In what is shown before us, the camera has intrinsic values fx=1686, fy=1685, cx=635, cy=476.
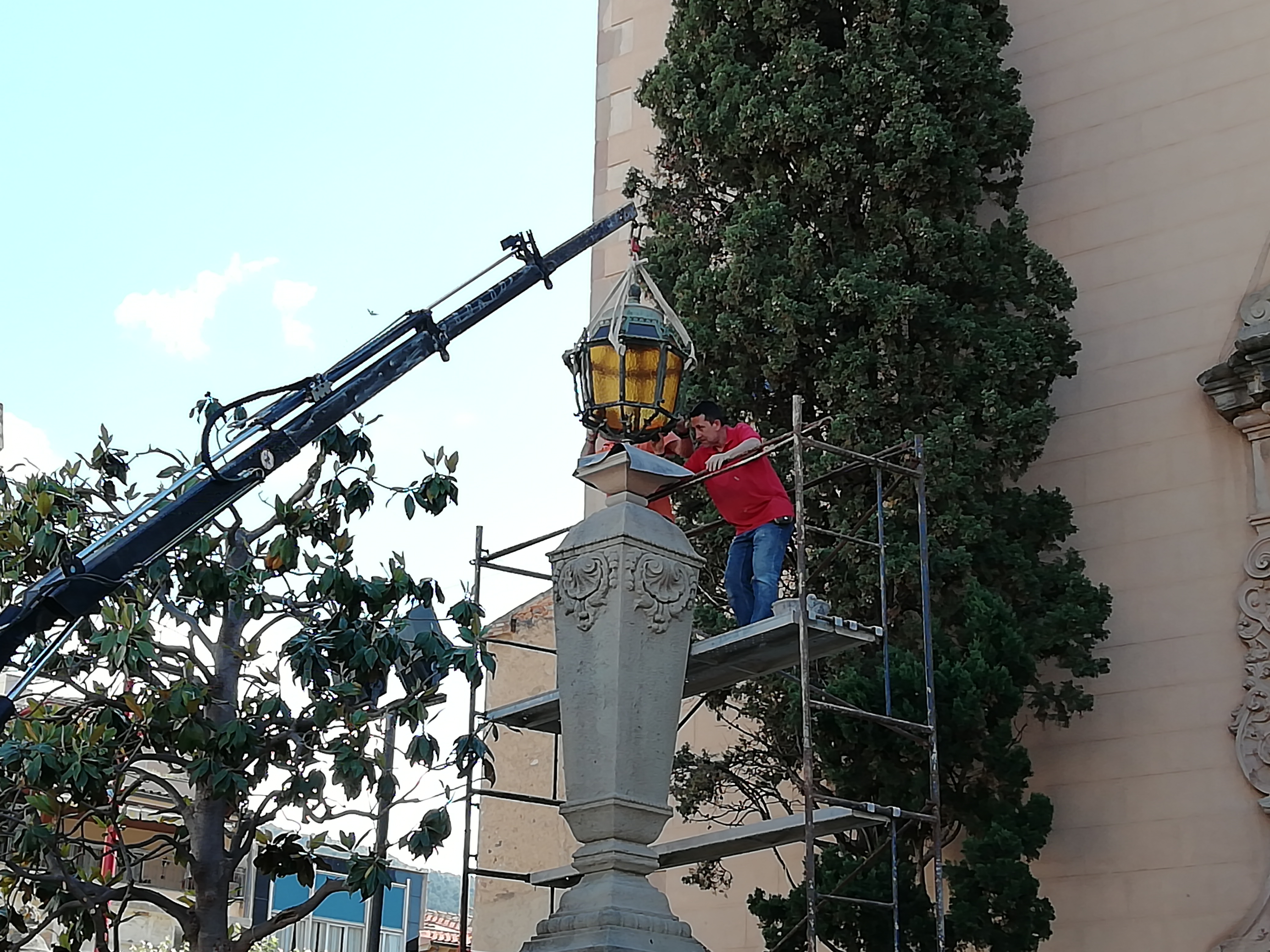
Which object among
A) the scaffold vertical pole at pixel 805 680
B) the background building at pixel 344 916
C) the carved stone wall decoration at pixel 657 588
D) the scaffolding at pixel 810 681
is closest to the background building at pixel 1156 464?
the scaffolding at pixel 810 681

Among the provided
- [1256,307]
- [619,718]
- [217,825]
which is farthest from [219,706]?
[1256,307]

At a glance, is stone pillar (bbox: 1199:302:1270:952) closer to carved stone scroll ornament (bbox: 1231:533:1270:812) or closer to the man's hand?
carved stone scroll ornament (bbox: 1231:533:1270:812)

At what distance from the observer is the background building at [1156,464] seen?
961 cm

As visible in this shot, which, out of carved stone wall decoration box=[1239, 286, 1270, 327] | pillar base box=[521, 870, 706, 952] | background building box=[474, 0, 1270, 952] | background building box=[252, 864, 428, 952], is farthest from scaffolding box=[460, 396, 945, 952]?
background building box=[252, 864, 428, 952]

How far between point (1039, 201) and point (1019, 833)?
14.7 feet

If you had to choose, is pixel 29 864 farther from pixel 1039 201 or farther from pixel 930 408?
pixel 1039 201

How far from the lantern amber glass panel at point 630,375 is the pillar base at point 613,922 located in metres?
1.73

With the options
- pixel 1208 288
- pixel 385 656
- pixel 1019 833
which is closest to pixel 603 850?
pixel 385 656

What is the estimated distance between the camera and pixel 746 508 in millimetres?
8273

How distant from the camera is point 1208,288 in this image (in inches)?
414

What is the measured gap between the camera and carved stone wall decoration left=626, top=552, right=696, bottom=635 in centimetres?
602

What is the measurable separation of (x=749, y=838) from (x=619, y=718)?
2737mm

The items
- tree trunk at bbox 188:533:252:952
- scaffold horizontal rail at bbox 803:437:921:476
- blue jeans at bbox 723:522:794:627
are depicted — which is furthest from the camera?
scaffold horizontal rail at bbox 803:437:921:476

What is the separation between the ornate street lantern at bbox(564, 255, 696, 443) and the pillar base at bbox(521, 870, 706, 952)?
1.73 meters
